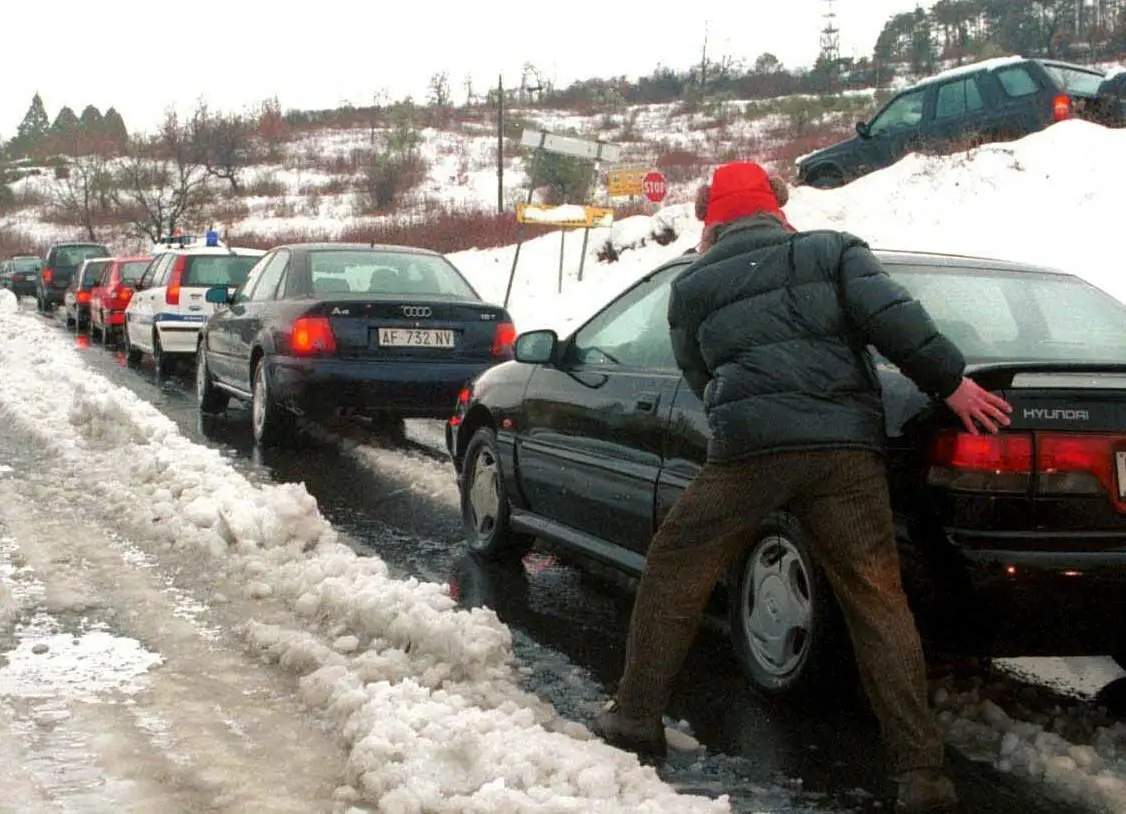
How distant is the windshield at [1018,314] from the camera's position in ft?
14.9

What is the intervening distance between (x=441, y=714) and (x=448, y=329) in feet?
20.2

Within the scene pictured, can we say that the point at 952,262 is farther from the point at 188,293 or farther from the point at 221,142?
the point at 221,142

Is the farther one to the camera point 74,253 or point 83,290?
point 74,253

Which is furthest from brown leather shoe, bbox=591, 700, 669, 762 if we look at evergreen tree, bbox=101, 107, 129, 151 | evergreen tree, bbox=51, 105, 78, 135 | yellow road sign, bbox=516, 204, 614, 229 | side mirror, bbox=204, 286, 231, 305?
evergreen tree, bbox=51, 105, 78, 135

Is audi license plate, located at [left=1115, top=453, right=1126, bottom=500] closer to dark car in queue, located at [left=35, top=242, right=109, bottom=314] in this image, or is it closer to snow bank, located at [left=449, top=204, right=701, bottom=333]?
snow bank, located at [left=449, top=204, right=701, bottom=333]

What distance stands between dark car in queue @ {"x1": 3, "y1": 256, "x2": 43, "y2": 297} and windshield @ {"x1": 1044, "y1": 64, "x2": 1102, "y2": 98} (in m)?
35.1

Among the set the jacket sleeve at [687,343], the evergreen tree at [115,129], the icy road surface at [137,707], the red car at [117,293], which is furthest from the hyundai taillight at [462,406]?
the evergreen tree at [115,129]

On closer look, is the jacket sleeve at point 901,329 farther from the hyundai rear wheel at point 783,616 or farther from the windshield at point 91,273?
the windshield at point 91,273

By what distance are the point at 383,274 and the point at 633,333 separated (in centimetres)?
526

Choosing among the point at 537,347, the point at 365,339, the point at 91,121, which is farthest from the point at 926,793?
the point at 91,121

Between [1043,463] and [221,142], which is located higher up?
[221,142]

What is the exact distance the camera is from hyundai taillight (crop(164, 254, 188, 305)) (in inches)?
637

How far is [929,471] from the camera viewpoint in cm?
387

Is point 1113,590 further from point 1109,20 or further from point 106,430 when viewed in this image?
point 1109,20
